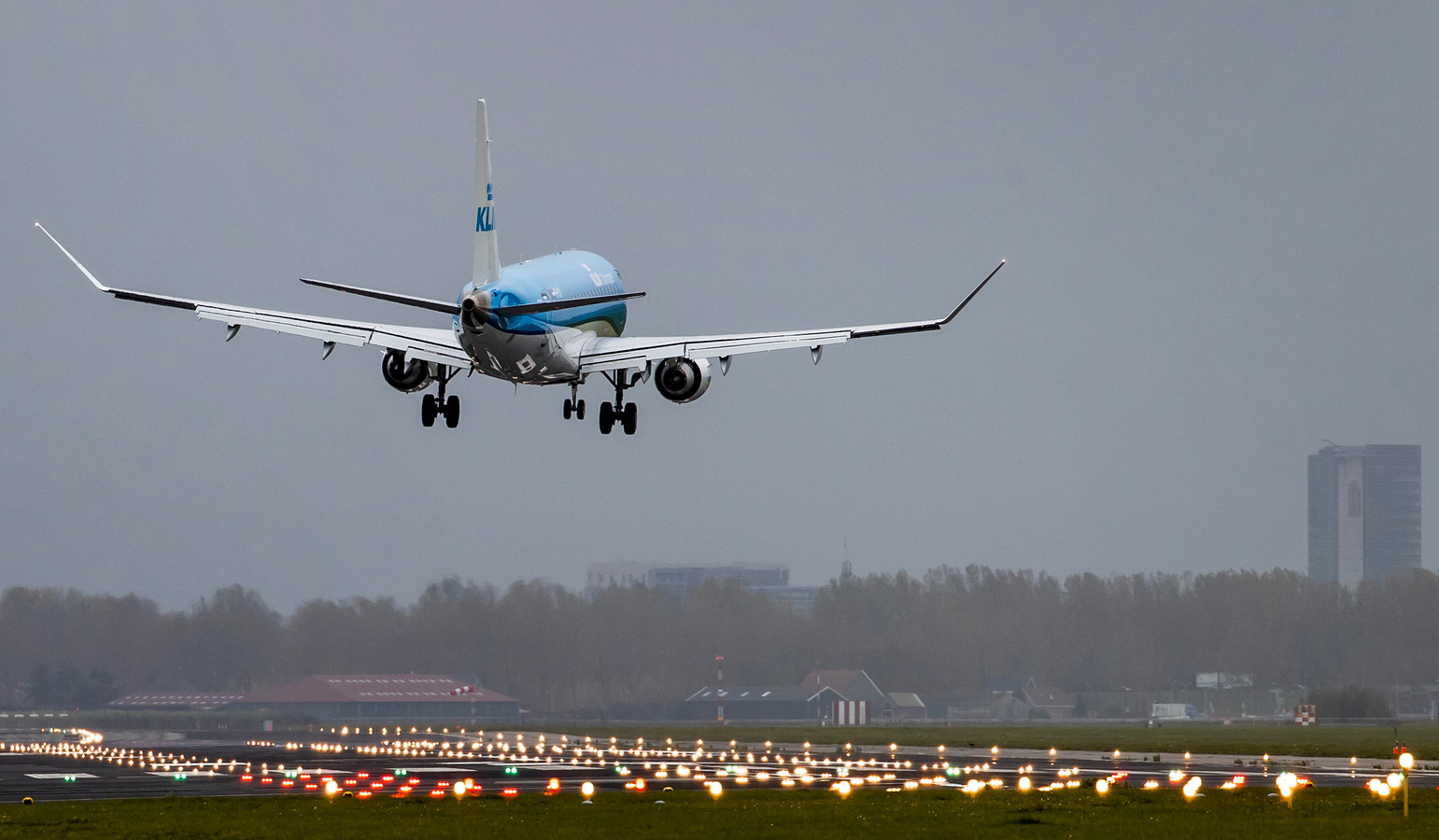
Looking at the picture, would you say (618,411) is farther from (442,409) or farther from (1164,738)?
(1164,738)

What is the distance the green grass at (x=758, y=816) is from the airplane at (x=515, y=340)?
1327cm

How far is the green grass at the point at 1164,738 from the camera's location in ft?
330

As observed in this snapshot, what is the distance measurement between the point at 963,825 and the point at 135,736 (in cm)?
11098

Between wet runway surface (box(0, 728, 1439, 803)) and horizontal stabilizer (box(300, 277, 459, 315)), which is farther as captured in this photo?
wet runway surface (box(0, 728, 1439, 803))

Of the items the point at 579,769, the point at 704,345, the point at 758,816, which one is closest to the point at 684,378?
the point at 704,345

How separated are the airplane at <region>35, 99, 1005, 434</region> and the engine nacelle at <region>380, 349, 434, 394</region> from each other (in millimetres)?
31

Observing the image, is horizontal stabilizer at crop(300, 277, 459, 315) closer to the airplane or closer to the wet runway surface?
the airplane

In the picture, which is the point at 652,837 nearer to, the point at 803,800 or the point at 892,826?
the point at 892,826

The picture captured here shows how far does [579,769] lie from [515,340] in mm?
26924

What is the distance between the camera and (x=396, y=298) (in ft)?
165

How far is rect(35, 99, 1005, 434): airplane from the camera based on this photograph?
56.0 meters

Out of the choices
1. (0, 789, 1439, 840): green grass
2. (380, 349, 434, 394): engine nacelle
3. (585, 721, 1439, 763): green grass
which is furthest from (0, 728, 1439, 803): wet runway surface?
(380, 349, 434, 394): engine nacelle

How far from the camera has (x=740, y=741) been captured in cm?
11431

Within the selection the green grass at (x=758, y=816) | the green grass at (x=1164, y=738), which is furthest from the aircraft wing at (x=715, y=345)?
the green grass at (x=1164, y=738)
